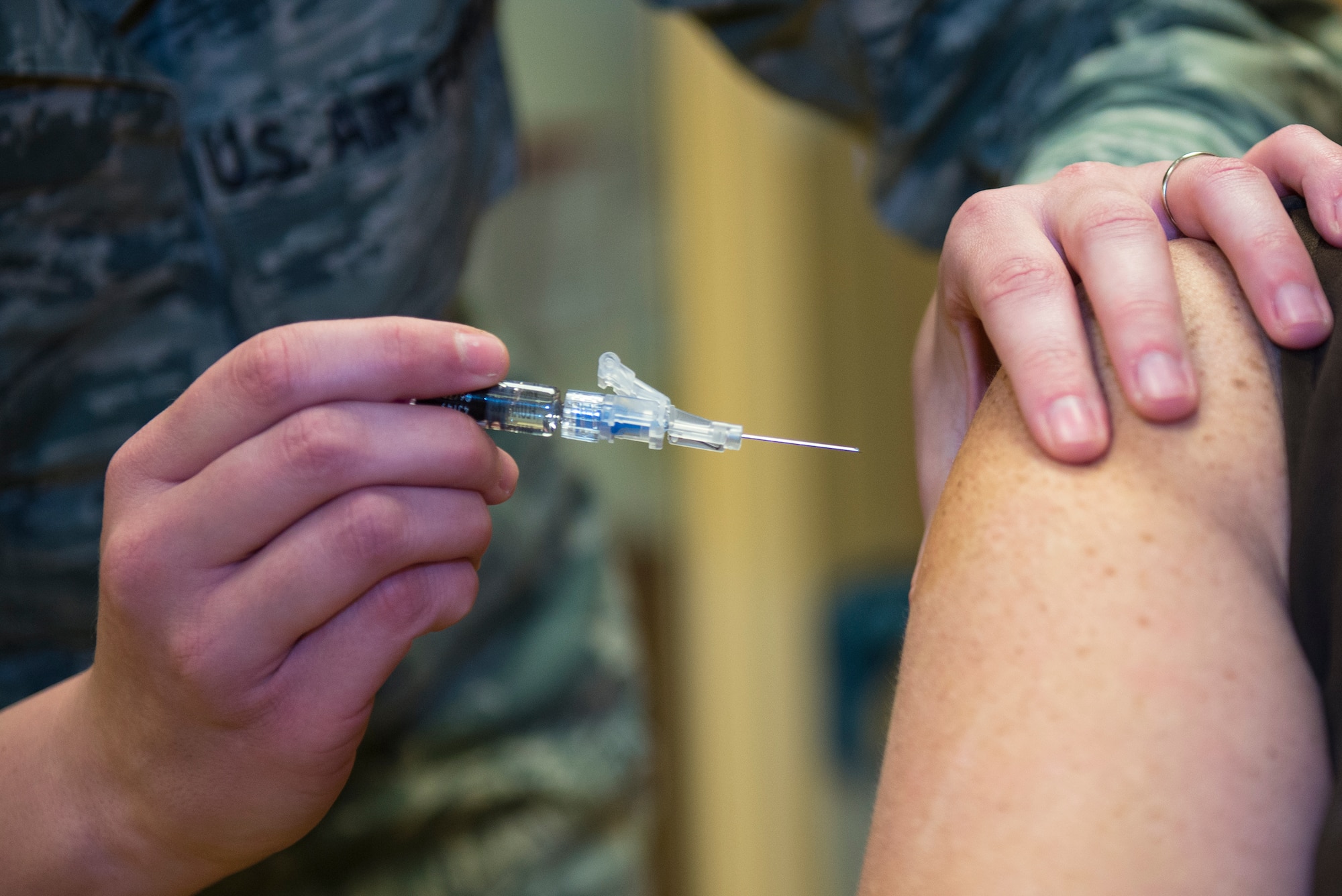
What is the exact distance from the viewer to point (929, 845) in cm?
48

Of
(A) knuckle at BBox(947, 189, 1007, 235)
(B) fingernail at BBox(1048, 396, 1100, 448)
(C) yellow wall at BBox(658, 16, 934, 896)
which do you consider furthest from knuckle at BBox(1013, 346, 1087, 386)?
(C) yellow wall at BBox(658, 16, 934, 896)

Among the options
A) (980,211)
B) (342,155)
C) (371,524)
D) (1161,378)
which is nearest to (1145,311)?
(1161,378)

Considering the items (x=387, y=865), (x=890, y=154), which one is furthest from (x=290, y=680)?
(x=890, y=154)

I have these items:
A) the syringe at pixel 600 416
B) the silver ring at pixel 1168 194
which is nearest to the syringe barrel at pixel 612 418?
the syringe at pixel 600 416

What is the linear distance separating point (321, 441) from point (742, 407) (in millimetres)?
1623

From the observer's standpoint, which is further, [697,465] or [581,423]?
[697,465]

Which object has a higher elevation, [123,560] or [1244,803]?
[123,560]

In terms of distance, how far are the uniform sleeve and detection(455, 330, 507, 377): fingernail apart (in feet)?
1.68

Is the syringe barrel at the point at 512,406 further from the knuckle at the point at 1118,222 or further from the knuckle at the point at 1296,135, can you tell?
the knuckle at the point at 1296,135

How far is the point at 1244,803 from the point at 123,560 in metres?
0.62

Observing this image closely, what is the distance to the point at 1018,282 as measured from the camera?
57cm

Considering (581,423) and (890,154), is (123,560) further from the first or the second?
(890,154)

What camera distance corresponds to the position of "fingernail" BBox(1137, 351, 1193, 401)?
1.68 feet

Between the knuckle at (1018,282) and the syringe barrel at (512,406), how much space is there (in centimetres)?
29
